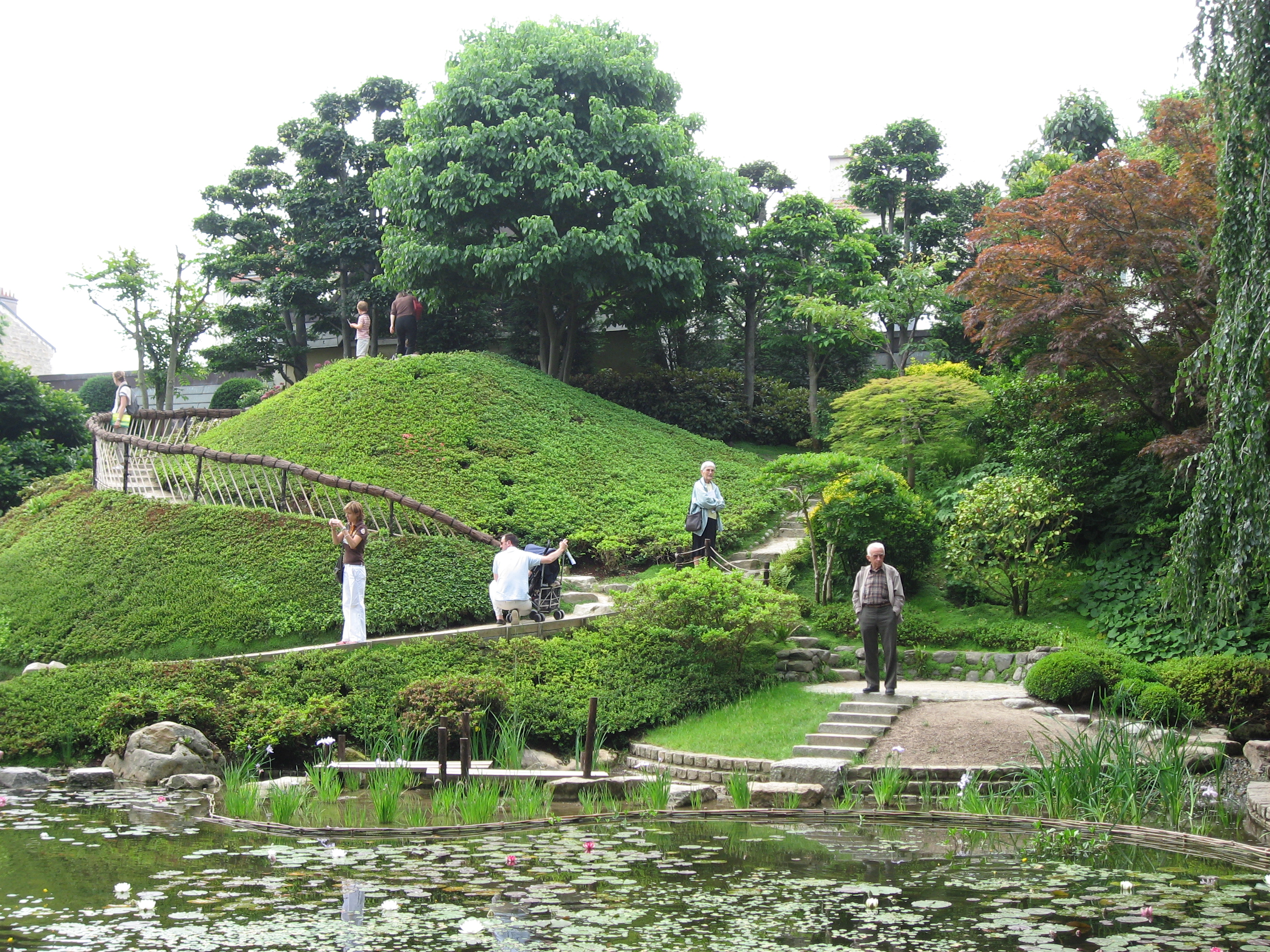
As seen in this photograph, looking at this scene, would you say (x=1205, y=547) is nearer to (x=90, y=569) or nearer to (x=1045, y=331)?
(x=1045, y=331)

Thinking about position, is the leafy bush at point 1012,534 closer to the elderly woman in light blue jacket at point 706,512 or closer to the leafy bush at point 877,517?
the leafy bush at point 877,517

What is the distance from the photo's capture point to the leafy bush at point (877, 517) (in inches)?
613

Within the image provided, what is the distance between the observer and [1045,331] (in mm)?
15609

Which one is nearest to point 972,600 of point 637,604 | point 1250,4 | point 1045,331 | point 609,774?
point 1045,331

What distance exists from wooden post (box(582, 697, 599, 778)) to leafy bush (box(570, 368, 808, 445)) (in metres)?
16.0

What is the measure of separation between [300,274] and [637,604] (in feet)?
68.3

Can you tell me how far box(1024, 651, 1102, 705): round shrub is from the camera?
12.0 meters

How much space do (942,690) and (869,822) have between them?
4.53 m

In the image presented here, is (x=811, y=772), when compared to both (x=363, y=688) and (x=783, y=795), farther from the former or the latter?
(x=363, y=688)

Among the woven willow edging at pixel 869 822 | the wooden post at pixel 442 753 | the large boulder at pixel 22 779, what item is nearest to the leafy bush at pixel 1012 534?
the woven willow edging at pixel 869 822

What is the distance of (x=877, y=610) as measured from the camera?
12.4 m

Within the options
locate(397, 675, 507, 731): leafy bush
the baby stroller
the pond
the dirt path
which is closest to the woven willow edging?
the pond

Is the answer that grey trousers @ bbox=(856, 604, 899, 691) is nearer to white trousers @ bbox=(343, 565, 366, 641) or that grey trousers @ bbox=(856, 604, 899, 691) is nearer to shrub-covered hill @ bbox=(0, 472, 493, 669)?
shrub-covered hill @ bbox=(0, 472, 493, 669)

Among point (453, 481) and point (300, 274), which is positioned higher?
point (300, 274)
